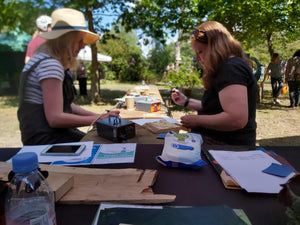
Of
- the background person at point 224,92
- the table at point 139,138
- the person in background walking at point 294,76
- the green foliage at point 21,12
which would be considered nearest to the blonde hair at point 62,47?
the table at point 139,138

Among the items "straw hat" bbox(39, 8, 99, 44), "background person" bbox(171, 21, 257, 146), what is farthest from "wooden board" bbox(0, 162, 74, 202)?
"straw hat" bbox(39, 8, 99, 44)

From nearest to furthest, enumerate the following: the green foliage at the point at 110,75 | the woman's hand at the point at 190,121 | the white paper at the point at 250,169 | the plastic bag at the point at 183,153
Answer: the white paper at the point at 250,169, the plastic bag at the point at 183,153, the woman's hand at the point at 190,121, the green foliage at the point at 110,75

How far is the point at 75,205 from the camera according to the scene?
732 millimetres

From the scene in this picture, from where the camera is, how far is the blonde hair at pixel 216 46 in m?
1.65

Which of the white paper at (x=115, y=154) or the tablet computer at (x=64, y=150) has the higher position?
the tablet computer at (x=64, y=150)

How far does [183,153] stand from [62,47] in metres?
1.39

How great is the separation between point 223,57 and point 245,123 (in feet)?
1.71

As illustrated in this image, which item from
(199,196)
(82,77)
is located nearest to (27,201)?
(199,196)

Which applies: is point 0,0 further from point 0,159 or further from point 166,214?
point 166,214

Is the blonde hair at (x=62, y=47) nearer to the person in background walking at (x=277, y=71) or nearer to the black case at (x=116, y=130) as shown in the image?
the black case at (x=116, y=130)

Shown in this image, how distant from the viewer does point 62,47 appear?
70.1 inches

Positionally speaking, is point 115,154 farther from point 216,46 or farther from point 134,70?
point 134,70

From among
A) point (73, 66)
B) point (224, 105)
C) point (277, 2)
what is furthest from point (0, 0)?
point (277, 2)

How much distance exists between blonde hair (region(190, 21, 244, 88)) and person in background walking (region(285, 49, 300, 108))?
5.90 metres
